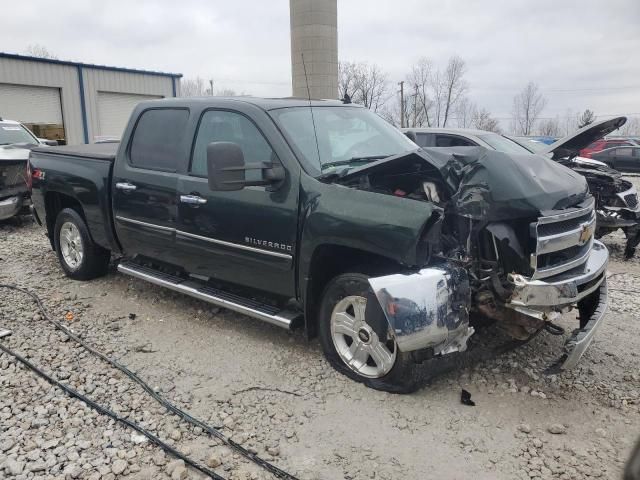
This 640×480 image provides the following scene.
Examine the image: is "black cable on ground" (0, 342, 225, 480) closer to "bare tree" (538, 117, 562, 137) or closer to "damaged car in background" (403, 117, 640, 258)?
"damaged car in background" (403, 117, 640, 258)

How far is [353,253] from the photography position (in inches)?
148

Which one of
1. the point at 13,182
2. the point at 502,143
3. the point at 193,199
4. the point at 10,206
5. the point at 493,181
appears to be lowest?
the point at 10,206

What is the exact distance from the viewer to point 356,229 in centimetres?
346

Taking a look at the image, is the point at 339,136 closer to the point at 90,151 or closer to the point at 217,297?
the point at 217,297

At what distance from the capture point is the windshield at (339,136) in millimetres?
4051

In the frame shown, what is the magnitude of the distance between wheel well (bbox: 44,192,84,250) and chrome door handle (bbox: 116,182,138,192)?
1.18 meters

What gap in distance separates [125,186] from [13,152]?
532cm

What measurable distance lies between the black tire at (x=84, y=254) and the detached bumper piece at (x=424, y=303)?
3858mm

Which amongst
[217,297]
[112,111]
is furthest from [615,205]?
[112,111]

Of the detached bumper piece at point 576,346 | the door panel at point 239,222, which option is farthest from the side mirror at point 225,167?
the detached bumper piece at point 576,346

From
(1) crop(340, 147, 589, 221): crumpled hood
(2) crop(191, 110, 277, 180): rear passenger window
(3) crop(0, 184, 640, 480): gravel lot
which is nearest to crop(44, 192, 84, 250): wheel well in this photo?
(3) crop(0, 184, 640, 480): gravel lot

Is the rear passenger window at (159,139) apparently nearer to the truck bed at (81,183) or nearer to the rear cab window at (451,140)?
the truck bed at (81,183)

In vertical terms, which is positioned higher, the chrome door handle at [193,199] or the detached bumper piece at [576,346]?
the chrome door handle at [193,199]

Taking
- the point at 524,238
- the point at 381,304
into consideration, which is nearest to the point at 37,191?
the point at 381,304
